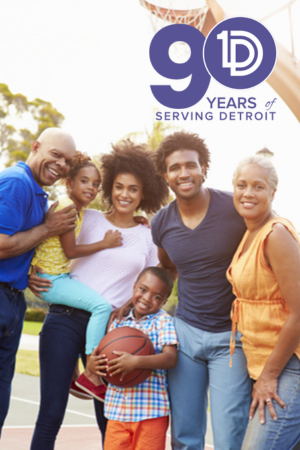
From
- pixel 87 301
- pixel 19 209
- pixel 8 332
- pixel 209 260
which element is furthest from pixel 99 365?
pixel 19 209

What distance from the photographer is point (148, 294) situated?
12.7ft

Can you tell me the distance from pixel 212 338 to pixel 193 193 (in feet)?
2.78

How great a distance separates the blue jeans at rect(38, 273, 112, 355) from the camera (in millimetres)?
3895

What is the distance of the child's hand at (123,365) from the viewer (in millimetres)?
3566

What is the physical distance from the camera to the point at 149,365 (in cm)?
359

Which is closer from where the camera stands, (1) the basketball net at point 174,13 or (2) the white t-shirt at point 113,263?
(2) the white t-shirt at point 113,263

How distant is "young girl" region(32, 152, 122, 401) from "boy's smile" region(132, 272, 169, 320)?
0.21 m

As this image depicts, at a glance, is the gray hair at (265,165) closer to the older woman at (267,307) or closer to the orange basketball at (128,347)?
the older woman at (267,307)

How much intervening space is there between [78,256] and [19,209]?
618 millimetres

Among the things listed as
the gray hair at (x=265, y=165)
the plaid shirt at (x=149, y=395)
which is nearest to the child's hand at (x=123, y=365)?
the plaid shirt at (x=149, y=395)

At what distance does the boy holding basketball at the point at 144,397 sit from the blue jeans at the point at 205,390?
0.08 m

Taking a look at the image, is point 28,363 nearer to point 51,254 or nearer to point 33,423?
point 33,423

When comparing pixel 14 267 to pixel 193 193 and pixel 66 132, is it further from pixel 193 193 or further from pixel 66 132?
pixel 193 193

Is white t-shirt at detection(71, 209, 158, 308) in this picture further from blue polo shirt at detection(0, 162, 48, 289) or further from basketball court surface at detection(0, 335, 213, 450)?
basketball court surface at detection(0, 335, 213, 450)
